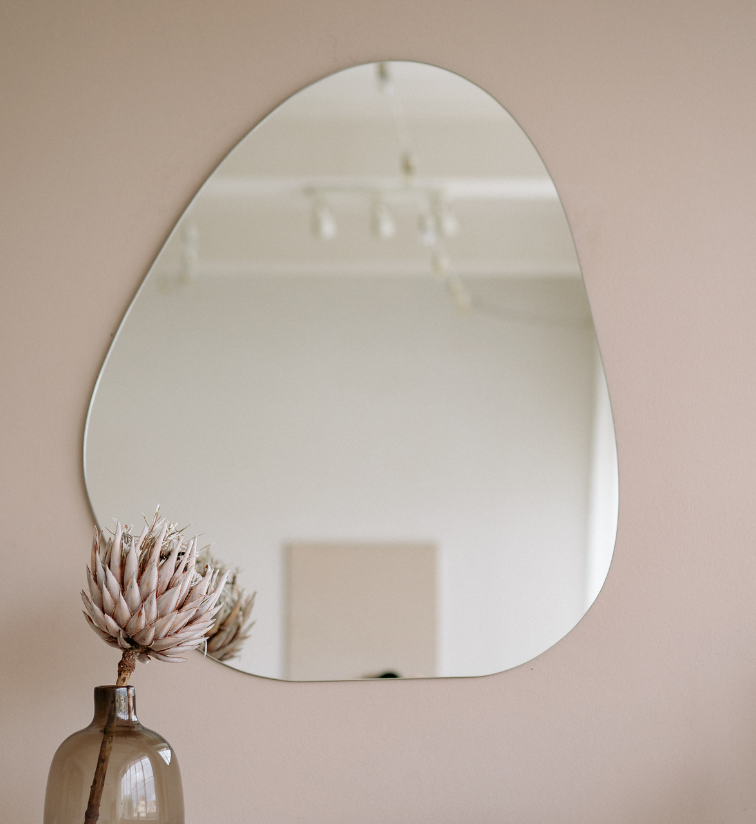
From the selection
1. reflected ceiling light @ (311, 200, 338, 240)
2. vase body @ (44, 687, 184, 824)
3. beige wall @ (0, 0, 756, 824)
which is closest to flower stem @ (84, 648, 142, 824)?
vase body @ (44, 687, 184, 824)

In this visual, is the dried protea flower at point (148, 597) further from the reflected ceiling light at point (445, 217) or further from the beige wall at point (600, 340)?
the reflected ceiling light at point (445, 217)

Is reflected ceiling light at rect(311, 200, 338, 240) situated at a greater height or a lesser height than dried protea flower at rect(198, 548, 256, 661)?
greater

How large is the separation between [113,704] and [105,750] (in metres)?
0.05

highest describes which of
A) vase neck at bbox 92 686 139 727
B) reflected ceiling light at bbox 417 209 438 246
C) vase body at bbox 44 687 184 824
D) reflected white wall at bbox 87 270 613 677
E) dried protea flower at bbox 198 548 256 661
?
reflected ceiling light at bbox 417 209 438 246

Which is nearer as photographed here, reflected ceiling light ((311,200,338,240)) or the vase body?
the vase body

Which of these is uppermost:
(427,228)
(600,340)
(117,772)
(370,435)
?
(427,228)

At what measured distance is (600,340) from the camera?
1.27 metres

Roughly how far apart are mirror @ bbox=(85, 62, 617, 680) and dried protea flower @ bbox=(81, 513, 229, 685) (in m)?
0.20

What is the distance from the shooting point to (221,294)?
125 cm

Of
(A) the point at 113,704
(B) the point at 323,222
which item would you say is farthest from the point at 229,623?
(B) the point at 323,222

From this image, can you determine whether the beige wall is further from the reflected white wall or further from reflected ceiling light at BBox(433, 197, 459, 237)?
reflected ceiling light at BBox(433, 197, 459, 237)

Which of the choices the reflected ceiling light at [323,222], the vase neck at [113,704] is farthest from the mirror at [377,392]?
the vase neck at [113,704]

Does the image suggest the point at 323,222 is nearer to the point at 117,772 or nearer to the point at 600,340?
the point at 600,340

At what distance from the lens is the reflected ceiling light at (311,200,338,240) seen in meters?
1.26
